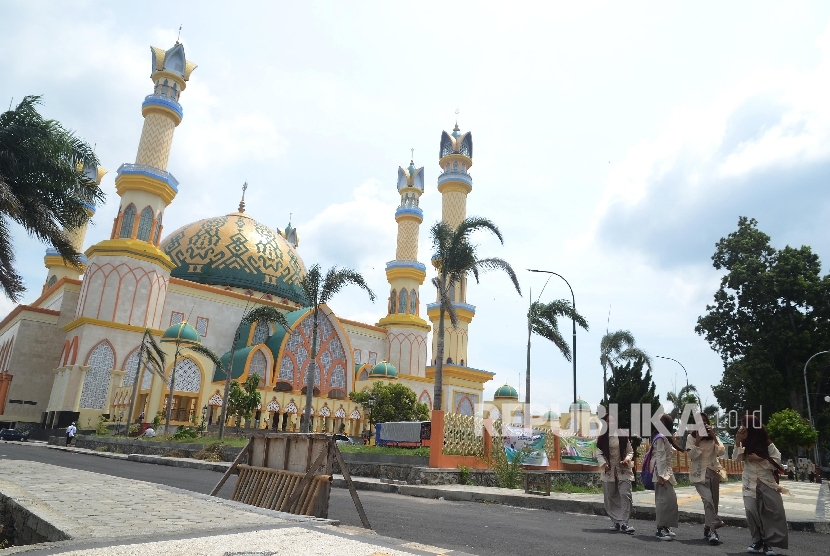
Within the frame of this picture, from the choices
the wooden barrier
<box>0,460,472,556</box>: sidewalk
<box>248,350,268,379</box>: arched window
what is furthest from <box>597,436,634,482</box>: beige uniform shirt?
<box>248,350,268,379</box>: arched window

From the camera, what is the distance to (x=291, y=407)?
32.0 meters

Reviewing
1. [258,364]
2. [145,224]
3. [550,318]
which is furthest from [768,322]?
[145,224]

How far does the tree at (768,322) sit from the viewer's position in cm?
3294

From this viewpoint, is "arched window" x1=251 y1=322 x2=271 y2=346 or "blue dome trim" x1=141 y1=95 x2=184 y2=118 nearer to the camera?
"blue dome trim" x1=141 y1=95 x2=184 y2=118

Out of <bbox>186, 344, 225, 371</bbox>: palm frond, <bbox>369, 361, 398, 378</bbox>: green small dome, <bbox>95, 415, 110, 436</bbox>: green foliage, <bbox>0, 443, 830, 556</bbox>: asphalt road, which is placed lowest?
<bbox>0, 443, 830, 556</bbox>: asphalt road

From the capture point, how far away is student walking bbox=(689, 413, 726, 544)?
7.39 metres

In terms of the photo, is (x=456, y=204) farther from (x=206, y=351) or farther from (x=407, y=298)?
(x=206, y=351)

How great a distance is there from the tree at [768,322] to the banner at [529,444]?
864 inches

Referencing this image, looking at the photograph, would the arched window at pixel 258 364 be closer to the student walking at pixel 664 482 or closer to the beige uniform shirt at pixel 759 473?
the student walking at pixel 664 482

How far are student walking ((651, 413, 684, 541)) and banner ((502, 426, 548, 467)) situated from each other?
8.09m

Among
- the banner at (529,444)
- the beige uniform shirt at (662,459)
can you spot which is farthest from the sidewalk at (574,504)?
the banner at (529,444)

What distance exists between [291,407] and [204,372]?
5.01 m

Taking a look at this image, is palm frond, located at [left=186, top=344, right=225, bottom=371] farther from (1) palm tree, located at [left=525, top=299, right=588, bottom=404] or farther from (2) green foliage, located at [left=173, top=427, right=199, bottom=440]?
(1) palm tree, located at [left=525, top=299, right=588, bottom=404]

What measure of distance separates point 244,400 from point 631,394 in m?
16.2
